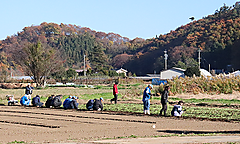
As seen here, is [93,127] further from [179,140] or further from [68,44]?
[68,44]

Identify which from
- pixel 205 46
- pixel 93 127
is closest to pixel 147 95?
pixel 93 127

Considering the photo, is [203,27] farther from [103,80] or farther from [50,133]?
[50,133]

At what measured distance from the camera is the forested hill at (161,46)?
106 meters

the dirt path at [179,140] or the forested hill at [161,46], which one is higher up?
the forested hill at [161,46]

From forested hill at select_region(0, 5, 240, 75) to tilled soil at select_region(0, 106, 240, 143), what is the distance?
48.0 m

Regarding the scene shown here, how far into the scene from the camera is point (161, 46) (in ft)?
455

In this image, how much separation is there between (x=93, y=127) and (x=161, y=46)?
407 ft

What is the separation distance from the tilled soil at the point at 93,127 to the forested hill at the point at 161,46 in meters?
48.0

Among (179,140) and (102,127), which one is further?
(102,127)

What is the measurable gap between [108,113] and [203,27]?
110m

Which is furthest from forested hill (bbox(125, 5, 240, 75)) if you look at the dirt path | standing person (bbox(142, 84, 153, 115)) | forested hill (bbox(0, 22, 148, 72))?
the dirt path

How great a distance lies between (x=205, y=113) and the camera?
2119 centimetres

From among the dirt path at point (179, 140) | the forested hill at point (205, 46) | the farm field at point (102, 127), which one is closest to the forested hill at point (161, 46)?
the forested hill at point (205, 46)

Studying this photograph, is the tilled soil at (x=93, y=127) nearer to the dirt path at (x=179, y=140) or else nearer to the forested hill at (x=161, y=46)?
the dirt path at (x=179, y=140)
